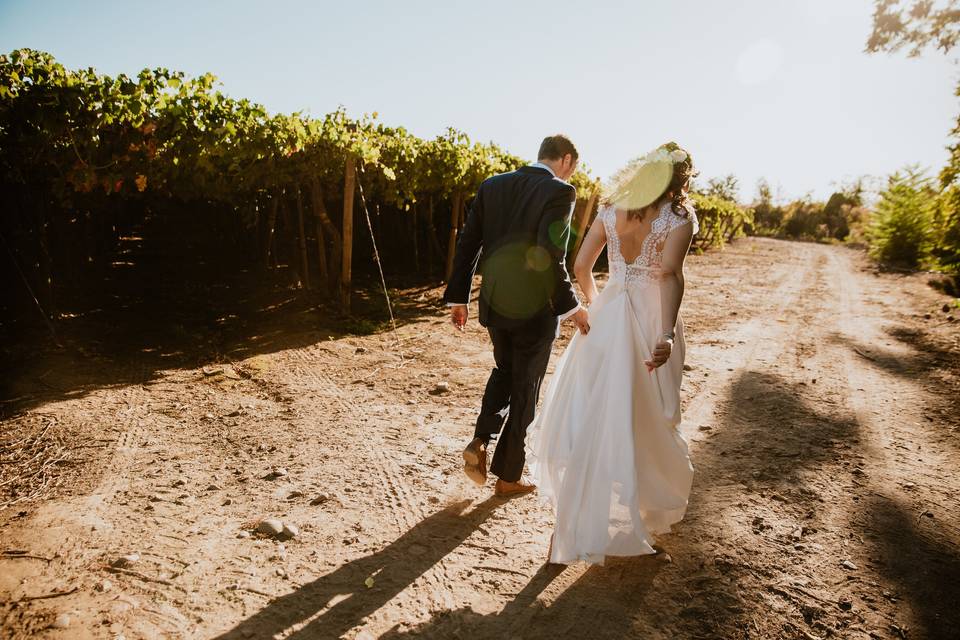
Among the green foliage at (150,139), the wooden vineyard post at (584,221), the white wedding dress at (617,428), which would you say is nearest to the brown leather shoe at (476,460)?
the white wedding dress at (617,428)

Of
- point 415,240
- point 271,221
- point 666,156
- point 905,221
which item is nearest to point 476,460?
point 666,156

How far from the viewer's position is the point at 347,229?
8031mm

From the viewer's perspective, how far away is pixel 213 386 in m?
5.21

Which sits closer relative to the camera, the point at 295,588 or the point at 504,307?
the point at 295,588

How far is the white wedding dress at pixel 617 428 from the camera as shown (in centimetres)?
250

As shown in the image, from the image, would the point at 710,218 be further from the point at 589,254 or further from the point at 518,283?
the point at 518,283

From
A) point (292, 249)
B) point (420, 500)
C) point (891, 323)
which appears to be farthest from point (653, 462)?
point (891, 323)

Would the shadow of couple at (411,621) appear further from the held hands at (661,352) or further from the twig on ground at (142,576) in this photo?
the held hands at (661,352)

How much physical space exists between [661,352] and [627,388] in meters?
0.26

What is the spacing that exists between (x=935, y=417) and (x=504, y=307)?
4.86 metres

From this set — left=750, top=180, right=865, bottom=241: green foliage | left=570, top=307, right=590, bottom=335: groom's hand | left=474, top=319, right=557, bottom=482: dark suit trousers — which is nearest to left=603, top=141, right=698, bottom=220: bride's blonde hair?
left=570, top=307, right=590, bottom=335: groom's hand

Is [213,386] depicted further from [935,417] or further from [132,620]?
[935,417]

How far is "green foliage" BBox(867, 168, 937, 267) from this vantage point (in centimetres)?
1850

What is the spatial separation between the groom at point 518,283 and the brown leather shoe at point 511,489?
9 cm
